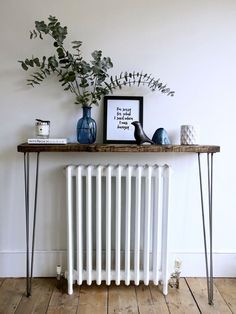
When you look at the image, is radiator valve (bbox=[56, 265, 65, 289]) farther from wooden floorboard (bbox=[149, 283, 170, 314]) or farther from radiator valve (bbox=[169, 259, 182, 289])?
radiator valve (bbox=[169, 259, 182, 289])

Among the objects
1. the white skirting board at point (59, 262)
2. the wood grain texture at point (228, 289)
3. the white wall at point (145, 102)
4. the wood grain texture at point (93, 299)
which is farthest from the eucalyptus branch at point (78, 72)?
the wood grain texture at point (228, 289)

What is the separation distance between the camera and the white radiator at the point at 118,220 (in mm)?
2020

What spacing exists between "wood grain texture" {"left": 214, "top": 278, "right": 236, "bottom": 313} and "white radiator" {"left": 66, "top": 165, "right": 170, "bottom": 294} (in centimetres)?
39

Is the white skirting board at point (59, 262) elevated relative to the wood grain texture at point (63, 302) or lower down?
elevated

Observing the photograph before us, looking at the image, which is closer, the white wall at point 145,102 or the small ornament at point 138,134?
the small ornament at point 138,134

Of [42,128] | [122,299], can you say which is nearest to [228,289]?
[122,299]

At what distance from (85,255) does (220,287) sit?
0.96m

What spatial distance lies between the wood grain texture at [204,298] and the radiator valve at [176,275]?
0.10 meters

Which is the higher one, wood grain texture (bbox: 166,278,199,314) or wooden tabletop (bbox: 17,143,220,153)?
wooden tabletop (bbox: 17,143,220,153)

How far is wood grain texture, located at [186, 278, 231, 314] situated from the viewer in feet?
6.27

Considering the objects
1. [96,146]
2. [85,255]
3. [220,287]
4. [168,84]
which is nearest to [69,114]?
[96,146]

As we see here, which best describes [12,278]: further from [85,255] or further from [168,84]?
[168,84]

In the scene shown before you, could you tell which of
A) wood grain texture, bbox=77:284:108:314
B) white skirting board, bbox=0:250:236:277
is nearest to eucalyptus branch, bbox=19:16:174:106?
white skirting board, bbox=0:250:236:277

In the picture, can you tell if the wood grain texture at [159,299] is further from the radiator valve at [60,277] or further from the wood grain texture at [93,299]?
the radiator valve at [60,277]
